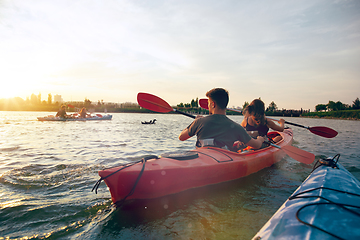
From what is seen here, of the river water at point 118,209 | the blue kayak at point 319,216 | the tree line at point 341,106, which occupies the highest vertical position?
the tree line at point 341,106

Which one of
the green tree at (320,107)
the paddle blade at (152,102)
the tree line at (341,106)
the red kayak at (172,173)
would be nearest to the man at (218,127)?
the red kayak at (172,173)

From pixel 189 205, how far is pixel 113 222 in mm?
1099

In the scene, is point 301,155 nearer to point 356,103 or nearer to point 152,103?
point 152,103

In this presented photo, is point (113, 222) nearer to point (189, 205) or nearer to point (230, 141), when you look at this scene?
point (189, 205)

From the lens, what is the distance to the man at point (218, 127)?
3631 mm

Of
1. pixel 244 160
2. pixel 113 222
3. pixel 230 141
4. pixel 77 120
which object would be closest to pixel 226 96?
pixel 230 141

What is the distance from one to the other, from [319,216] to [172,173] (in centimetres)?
181

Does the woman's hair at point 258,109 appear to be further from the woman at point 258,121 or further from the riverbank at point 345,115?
the riverbank at point 345,115

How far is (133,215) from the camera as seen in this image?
96.4 inches

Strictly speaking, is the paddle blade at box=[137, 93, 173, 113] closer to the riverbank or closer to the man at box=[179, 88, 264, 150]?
the man at box=[179, 88, 264, 150]

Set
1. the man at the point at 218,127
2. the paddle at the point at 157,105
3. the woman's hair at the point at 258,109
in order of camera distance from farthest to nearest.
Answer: the woman's hair at the point at 258,109
the paddle at the point at 157,105
the man at the point at 218,127

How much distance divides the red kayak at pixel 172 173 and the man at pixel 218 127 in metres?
0.22

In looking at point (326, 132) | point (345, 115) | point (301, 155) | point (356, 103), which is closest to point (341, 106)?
point (356, 103)

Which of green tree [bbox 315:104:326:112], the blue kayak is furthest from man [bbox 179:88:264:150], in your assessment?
green tree [bbox 315:104:326:112]
